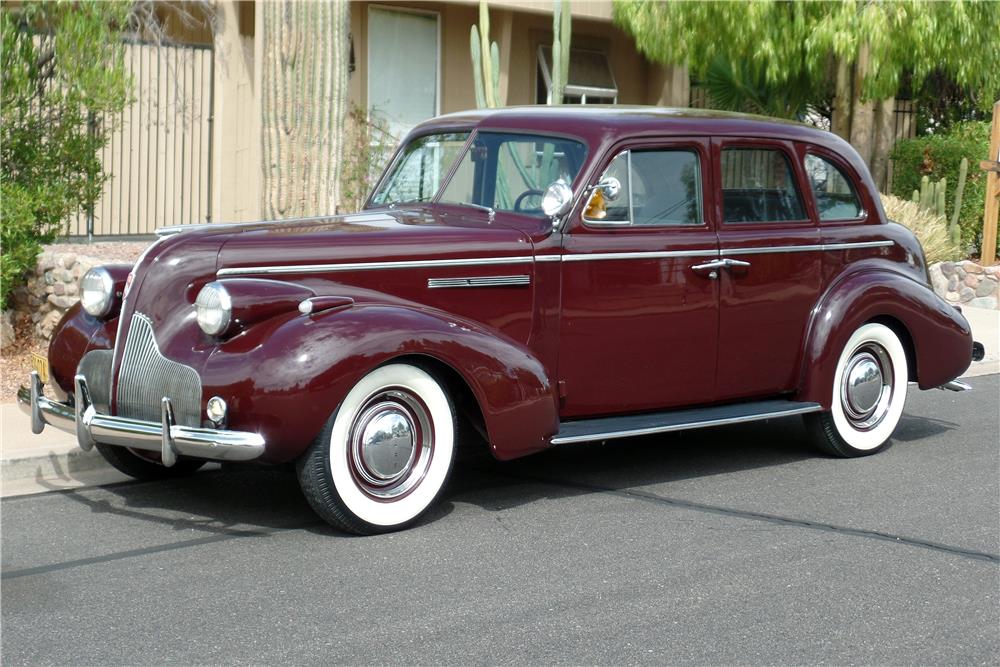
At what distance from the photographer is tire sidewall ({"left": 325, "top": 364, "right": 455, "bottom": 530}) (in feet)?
17.7

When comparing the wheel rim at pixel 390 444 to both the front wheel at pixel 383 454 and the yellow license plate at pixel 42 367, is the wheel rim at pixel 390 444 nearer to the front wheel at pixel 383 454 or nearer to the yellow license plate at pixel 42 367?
the front wheel at pixel 383 454

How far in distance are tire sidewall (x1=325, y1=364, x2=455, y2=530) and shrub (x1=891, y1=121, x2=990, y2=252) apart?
1171cm

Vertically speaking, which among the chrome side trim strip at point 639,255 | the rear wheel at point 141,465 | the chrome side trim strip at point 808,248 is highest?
the chrome side trim strip at point 808,248

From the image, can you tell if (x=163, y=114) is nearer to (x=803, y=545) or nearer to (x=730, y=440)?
(x=730, y=440)

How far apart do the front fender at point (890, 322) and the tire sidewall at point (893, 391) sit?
0.08 m

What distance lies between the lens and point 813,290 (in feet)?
23.3

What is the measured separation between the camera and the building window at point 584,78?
57.8ft

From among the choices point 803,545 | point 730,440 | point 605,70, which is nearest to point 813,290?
point 730,440

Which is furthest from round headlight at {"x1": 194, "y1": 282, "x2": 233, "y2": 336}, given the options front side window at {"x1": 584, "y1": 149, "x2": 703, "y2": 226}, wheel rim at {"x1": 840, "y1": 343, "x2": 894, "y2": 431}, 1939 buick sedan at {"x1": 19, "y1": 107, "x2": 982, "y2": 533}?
wheel rim at {"x1": 840, "y1": 343, "x2": 894, "y2": 431}

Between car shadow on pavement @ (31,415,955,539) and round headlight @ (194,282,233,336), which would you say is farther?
car shadow on pavement @ (31,415,955,539)

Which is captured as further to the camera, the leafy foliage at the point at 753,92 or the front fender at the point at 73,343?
the leafy foliage at the point at 753,92

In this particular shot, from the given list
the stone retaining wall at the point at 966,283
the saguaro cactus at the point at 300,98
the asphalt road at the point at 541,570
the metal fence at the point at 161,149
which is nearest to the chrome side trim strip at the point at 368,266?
the asphalt road at the point at 541,570

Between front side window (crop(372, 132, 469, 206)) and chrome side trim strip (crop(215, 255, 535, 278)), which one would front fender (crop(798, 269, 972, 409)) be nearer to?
chrome side trim strip (crop(215, 255, 535, 278))

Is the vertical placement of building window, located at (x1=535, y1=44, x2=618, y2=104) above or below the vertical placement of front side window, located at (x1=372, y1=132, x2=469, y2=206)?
above
